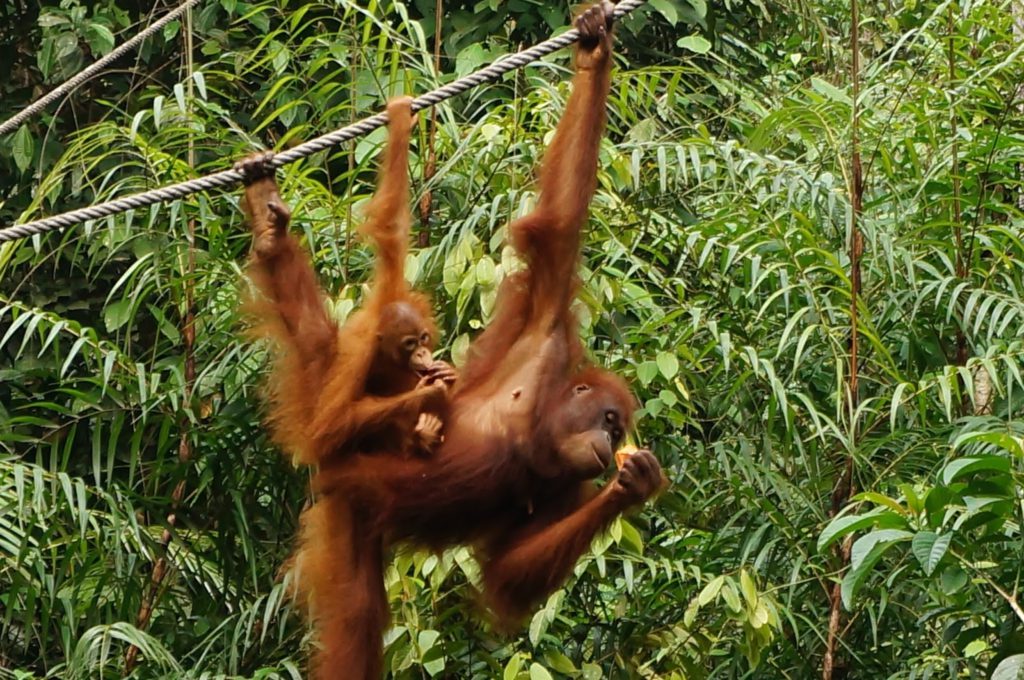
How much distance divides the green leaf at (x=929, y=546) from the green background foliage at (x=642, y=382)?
689 mm

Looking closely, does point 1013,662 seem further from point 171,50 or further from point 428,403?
point 171,50

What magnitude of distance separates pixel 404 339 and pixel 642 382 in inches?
28.8

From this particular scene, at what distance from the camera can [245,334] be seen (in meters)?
3.88

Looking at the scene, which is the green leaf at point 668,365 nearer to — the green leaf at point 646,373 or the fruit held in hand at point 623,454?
the green leaf at point 646,373

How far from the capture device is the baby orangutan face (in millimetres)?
3727

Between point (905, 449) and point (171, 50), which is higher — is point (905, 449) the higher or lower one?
the lower one

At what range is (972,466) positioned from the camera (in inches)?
119

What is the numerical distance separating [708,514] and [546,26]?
7.21ft

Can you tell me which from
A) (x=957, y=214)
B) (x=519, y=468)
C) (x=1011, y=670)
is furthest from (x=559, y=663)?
(x=957, y=214)

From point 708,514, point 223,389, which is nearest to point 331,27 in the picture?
point 223,389

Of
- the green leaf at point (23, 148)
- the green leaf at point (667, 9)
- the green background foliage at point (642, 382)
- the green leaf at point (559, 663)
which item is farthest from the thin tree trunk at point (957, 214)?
the green leaf at point (23, 148)

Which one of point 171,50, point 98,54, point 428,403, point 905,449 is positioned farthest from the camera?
point 171,50

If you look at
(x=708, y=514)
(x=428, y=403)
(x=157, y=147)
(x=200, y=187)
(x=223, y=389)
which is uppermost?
(x=200, y=187)

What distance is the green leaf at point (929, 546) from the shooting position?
3055mm
